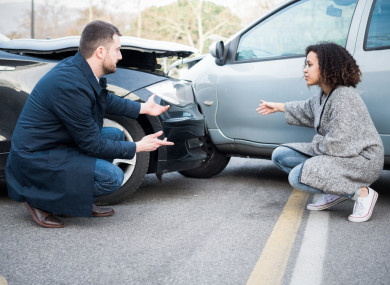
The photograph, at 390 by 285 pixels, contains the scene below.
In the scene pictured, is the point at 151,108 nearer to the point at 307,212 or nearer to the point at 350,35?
the point at 307,212

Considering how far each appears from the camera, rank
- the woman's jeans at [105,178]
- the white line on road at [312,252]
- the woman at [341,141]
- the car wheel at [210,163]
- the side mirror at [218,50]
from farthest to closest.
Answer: the car wheel at [210,163] < the side mirror at [218,50] < the woman at [341,141] < the woman's jeans at [105,178] < the white line on road at [312,252]

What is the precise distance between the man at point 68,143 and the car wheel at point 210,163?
1752mm

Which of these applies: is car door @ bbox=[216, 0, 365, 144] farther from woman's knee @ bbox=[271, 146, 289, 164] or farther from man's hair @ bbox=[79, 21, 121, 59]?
man's hair @ bbox=[79, 21, 121, 59]

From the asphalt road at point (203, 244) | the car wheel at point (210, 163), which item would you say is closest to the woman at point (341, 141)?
the asphalt road at point (203, 244)

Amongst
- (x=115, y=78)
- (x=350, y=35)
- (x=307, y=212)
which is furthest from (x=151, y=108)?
(x=350, y=35)

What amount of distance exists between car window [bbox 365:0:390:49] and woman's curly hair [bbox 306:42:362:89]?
44cm

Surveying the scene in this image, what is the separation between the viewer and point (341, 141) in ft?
11.5

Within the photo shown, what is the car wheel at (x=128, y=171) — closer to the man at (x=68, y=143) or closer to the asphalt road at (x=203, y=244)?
the asphalt road at (x=203, y=244)

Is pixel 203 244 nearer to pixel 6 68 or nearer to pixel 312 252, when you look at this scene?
pixel 312 252

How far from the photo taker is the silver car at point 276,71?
3.98 metres

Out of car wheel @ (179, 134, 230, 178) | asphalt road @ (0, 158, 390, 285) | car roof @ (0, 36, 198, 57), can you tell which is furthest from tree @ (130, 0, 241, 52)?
asphalt road @ (0, 158, 390, 285)

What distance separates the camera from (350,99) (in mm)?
3531

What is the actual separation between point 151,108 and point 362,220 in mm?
1652

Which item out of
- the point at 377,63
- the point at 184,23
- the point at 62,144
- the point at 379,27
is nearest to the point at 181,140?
the point at 62,144
